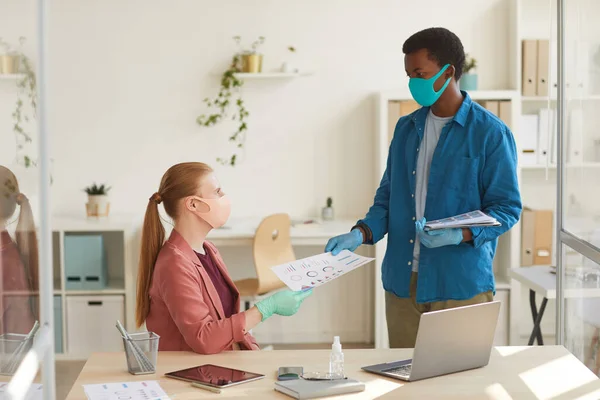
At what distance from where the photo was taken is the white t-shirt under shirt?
8.72ft

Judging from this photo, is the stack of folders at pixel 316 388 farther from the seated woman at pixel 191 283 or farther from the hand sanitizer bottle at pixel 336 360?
the seated woman at pixel 191 283

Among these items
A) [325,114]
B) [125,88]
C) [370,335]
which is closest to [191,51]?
[125,88]

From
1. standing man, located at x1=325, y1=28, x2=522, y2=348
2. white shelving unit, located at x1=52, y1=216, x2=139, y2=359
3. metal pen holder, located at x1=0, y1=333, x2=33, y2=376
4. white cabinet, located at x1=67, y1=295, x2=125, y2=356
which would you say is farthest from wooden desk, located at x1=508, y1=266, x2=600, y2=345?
white cabinet, located at x1=67, y1=295, x2=125, y2=356

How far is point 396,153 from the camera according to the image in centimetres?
274

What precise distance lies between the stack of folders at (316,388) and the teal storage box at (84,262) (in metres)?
2.79

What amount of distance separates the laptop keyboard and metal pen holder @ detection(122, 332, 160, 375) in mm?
584

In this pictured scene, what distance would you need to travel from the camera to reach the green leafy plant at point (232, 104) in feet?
15.8

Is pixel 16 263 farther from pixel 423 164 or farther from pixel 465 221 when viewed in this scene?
pixel 423 164

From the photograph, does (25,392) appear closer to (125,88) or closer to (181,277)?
(181,277)

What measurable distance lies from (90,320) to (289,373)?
9.17 feet

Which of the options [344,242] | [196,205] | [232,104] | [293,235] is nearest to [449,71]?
[344,242]

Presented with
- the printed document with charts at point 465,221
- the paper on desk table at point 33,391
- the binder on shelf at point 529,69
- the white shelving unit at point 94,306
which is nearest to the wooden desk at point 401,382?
the paper on desk table at point 33,391

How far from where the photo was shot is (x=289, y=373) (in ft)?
6.54

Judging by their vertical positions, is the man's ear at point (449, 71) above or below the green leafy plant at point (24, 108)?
above
